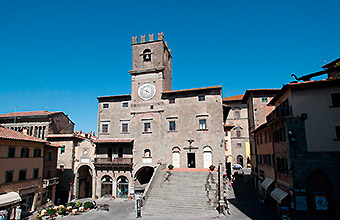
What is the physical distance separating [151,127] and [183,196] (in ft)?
41.8

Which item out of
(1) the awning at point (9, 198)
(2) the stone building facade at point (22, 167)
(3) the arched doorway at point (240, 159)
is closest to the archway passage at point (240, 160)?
(3) the arched doorway at point (240, 159)

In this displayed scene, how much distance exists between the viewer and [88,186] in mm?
38531

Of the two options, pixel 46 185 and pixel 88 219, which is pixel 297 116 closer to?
pixel 88 219

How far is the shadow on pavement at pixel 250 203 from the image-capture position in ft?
67.0

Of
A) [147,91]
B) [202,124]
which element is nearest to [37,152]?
[147,91]

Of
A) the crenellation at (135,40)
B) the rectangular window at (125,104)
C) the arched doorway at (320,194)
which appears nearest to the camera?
the arched doorway at (320,194)

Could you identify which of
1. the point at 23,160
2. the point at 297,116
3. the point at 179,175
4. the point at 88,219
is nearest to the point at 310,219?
the point at 297,116

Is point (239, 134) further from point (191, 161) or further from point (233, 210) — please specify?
point (233, 210)

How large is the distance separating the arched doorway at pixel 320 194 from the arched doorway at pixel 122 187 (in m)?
23.4

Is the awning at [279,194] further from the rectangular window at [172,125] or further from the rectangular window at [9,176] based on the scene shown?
the rectangular window at [9,176]

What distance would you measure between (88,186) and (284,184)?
30.6 metres

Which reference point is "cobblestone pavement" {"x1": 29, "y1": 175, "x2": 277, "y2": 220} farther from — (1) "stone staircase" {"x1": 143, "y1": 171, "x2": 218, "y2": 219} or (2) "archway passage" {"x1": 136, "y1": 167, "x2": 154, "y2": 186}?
(2) "archway passage" {"x1": 136, "y1": 167, "x2": 154, "y2": 186}

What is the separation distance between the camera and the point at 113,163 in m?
33.1

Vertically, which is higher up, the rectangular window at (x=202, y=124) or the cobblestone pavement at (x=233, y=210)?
the rectangular window at (x=202, y=124)
